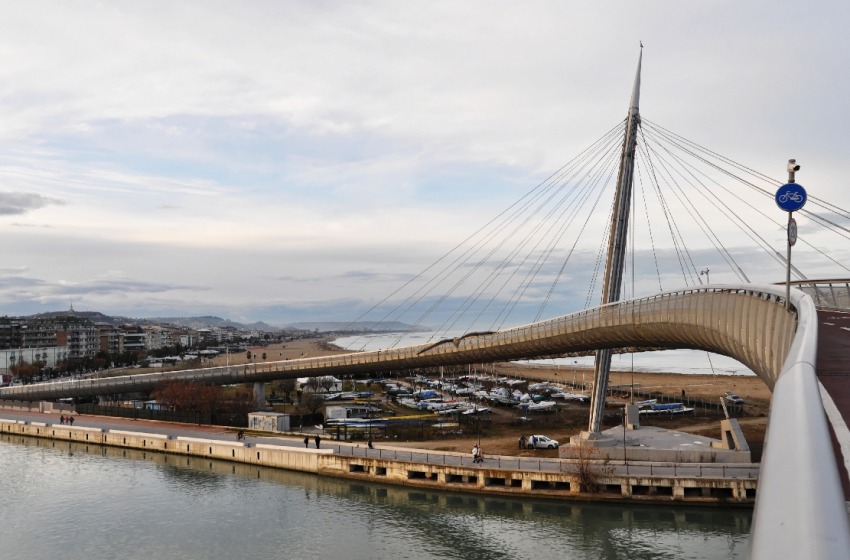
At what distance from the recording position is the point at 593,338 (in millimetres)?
29688

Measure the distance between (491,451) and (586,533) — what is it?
35.5 ft

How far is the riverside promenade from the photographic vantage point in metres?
24.2

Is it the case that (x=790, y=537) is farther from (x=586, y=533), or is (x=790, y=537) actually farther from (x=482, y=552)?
(x=586, y=533)

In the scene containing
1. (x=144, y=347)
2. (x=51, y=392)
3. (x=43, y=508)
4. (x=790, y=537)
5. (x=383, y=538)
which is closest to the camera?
(x=790, y=537)

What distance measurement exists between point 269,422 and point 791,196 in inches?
1404

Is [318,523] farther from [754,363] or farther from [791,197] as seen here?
[791,197]

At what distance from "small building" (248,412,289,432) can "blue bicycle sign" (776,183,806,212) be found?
115 feet

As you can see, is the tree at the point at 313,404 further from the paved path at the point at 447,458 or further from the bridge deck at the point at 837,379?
the bridge deck at the point at 837,379

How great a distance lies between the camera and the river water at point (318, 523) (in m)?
20.5

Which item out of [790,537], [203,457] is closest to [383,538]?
[203,457]

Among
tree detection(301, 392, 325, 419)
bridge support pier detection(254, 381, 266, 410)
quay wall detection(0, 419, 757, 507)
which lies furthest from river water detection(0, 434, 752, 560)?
tree detection(301, 392, 325, 419)

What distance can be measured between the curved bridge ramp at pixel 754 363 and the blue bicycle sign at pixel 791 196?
5.09ft

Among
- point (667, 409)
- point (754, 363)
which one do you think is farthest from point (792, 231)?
point (667, 409)

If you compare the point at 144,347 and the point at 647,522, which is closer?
the point at 647,522
